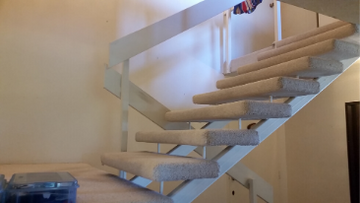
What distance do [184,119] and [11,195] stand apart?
1218mm

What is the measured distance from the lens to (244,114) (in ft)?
4.98

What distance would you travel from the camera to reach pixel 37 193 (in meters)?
1.11

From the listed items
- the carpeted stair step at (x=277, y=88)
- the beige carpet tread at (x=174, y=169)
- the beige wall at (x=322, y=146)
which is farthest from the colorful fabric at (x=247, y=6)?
the beige carpet tread at (x=174, y=169)

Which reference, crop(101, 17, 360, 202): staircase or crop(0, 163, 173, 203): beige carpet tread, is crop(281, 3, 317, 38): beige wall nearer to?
crop(101, 17, 360, 202): staircase

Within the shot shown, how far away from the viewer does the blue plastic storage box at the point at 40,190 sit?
109cm

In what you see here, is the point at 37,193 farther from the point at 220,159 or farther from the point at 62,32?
the point at 62,32

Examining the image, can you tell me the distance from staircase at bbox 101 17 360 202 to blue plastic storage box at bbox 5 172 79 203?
0.35 m

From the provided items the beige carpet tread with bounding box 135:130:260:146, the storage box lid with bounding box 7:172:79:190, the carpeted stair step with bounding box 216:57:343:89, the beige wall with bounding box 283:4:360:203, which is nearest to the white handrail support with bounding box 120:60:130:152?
the beige carpet tread with bounding box 135:130:260:146

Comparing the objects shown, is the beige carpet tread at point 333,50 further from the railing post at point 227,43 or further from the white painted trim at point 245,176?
the railing post at point 227,43

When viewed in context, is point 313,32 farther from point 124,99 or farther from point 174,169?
point 174,169

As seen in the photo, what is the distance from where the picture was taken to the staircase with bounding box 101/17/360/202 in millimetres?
1409

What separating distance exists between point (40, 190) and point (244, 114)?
38.9 inches

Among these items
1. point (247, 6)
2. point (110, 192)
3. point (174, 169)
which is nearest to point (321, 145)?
point (247, 6)

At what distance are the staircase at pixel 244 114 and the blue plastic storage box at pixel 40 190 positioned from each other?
1.15 ft
